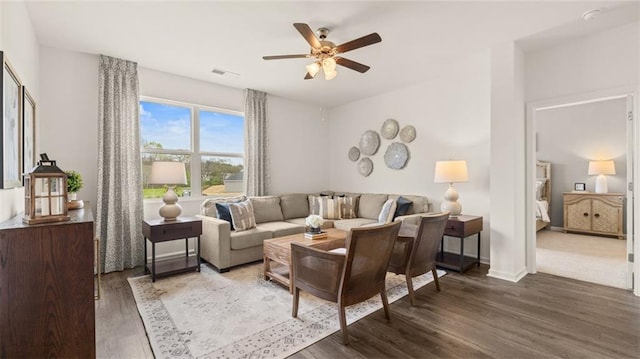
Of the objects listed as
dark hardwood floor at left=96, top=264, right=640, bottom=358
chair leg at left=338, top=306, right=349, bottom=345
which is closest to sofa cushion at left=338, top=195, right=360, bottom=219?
dark hardwood floor at left=96, top=264, right=640, bottom=358

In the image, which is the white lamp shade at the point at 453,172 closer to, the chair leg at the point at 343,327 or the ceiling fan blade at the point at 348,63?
the ceiling fan blade at the point at 348,63

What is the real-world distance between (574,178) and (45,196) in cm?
818

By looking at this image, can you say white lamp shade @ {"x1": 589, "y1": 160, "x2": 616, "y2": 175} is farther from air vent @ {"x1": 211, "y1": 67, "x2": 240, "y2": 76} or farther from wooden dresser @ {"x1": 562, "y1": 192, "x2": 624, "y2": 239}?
air vent @ {"x1": 211, "y1": 67, "x2": 240, "y2": 76}

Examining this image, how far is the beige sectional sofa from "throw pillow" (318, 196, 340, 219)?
12 centimetres

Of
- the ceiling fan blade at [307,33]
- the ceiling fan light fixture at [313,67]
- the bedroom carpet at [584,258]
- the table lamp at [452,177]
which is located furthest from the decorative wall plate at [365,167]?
the ceiling fan blade at [307,33]

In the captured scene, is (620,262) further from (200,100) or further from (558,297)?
(200,100)

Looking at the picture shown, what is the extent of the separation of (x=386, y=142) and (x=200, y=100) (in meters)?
3.17

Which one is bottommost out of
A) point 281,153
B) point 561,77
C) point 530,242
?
point 530,242

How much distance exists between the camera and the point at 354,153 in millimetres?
5609

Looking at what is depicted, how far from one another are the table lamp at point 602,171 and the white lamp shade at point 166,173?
7.28 m

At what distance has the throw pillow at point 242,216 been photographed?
3.86 metres

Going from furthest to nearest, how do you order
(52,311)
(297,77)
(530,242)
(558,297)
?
(297,77) → (530,242) → (558,297) → (52,311)

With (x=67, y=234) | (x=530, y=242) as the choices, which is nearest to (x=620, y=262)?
(x=530, y=242)

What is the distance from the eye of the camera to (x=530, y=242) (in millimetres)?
3510
